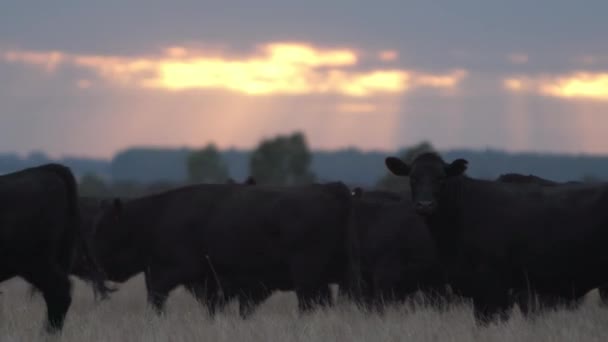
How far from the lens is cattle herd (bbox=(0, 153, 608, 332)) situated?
10.8 meters

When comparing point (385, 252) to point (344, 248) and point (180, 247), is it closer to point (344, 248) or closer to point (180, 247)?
point (344, 248)

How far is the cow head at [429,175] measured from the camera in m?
10.9

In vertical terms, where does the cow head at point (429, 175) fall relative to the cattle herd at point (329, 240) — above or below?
above

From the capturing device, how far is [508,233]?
11.1 metres

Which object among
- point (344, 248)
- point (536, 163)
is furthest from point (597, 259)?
point (536, 163)

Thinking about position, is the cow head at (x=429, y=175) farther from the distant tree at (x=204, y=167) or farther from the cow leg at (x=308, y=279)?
the distant tree at (x=204, y=167)

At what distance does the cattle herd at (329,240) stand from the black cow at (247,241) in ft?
0.05

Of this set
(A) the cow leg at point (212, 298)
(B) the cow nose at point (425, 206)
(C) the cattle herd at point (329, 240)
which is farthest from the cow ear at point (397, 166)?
(A) the cow leg at point (212, 298)

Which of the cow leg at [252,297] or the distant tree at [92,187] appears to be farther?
the distant tree at [92,187]

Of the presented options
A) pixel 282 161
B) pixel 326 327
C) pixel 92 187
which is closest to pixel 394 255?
pixel 326 327

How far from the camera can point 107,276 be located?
15.9 meters

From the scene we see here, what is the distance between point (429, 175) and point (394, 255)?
325cm

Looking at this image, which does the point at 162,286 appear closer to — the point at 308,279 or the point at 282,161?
the point at 308,279

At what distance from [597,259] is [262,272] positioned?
439 centimetres
